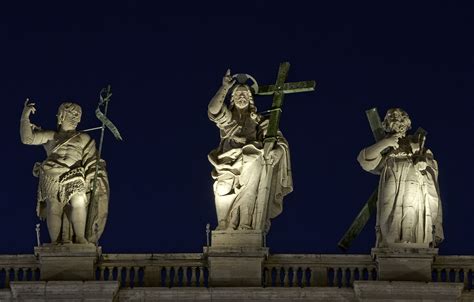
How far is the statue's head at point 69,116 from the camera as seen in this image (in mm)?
36156

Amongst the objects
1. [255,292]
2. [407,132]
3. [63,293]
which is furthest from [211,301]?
[407,132]

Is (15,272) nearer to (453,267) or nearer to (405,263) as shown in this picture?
(405,263)

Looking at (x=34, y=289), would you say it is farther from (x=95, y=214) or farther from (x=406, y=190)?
(x=406, y=190)

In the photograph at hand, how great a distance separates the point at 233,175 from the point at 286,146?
56.3 inches

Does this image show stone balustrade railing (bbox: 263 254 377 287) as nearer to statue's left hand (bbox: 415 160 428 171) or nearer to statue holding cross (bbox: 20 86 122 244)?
statue's left hand (bbox: 415 160 428 171)

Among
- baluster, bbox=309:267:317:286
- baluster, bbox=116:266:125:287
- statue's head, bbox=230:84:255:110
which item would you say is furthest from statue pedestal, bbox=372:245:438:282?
baluster, bbox=116:266:125:287

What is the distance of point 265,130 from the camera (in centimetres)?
3581

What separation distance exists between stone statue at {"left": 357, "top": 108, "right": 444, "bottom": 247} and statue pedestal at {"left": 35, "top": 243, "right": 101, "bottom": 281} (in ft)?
20.7

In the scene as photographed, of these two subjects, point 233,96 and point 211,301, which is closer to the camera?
point 211,301

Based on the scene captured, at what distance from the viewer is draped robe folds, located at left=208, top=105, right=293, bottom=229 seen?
3500 cm

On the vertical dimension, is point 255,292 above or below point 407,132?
below

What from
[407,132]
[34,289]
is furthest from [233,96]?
[34,289]

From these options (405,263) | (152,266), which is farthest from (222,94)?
(405,263)

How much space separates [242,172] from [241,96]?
1927 millimetres
